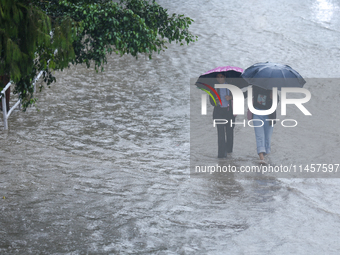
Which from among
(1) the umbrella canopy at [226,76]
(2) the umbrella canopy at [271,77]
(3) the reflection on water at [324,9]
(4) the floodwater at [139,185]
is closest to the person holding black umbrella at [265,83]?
(2) the umbrella canopy at [271,77]

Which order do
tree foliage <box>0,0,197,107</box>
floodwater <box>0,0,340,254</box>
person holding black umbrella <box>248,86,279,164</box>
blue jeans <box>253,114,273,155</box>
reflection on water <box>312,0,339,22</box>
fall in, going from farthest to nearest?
reflection on water <box>312,0,339,22</box> → blue jeans <box>253,114,273,155</box> → person holding black umbrella <box>248,86,279,164</box> → floodwater <box>0,0,340,254</box> → tree foliage <box>0,0,197,107</box>

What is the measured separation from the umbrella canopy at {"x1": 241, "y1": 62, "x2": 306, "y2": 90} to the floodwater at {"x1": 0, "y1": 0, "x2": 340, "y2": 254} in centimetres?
137

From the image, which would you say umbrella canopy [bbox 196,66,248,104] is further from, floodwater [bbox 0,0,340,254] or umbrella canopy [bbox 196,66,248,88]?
floodwater [bbox 0,0,340,254]

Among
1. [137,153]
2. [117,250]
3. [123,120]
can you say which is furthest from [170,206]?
[123,120]

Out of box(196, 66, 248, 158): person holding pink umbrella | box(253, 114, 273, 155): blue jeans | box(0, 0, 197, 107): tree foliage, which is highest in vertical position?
box(0, 0, 197, 107): tree foliage

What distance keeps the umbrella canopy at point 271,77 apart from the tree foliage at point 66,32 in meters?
2.01

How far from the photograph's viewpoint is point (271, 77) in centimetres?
655

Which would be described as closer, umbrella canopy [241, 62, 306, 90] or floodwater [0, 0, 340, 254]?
floodwater [0, 0, 340, 254]

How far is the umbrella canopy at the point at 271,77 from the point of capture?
6.55 meters

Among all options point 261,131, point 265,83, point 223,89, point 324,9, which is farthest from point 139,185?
point 324,9

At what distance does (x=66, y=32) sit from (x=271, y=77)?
3183 millimetres

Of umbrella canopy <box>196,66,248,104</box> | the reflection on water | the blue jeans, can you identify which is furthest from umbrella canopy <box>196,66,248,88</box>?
the reflection on water

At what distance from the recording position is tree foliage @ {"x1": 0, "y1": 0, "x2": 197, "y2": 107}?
4203 mm

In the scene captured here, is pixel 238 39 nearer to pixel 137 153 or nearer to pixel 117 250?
pixel 137 153
